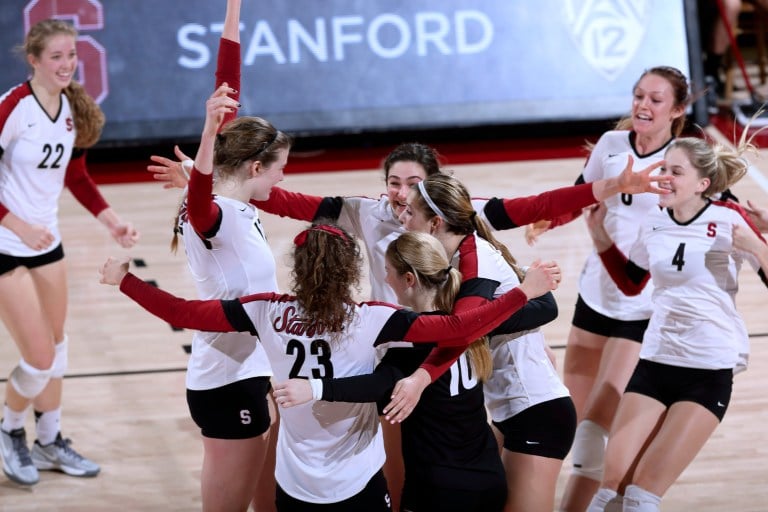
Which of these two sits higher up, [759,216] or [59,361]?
[759,216]

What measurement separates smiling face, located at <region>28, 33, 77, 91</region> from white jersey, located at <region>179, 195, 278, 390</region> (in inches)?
60.1

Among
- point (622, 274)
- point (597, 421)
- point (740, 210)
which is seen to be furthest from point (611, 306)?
point (740, 210)

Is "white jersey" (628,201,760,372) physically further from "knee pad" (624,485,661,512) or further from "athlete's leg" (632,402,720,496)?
"knee pad" (624,485,661,512)

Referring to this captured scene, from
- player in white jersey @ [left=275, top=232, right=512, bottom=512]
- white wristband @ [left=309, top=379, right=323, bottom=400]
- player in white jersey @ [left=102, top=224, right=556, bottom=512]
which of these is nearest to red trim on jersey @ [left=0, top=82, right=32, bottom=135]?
player in white jersey @ [left=102, top=224, right=556, bottom=512]

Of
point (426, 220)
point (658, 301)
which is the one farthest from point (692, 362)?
point (426, 220)

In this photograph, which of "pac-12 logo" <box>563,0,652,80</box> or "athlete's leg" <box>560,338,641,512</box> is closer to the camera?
"athlete's leg" <box>560,338,641,512</box>

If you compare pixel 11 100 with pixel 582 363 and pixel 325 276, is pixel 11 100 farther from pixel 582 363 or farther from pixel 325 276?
pixel 582 363

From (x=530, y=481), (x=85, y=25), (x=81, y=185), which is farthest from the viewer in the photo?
(x=85, y=25)

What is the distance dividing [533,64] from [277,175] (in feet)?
21.1

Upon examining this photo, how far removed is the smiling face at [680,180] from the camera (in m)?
4.66

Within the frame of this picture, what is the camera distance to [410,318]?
3.64 metres

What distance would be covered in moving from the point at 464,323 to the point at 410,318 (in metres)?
0.18

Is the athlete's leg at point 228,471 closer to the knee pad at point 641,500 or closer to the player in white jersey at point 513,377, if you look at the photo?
the player in white jersey at point 513,377

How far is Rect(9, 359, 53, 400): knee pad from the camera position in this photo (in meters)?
5.39
